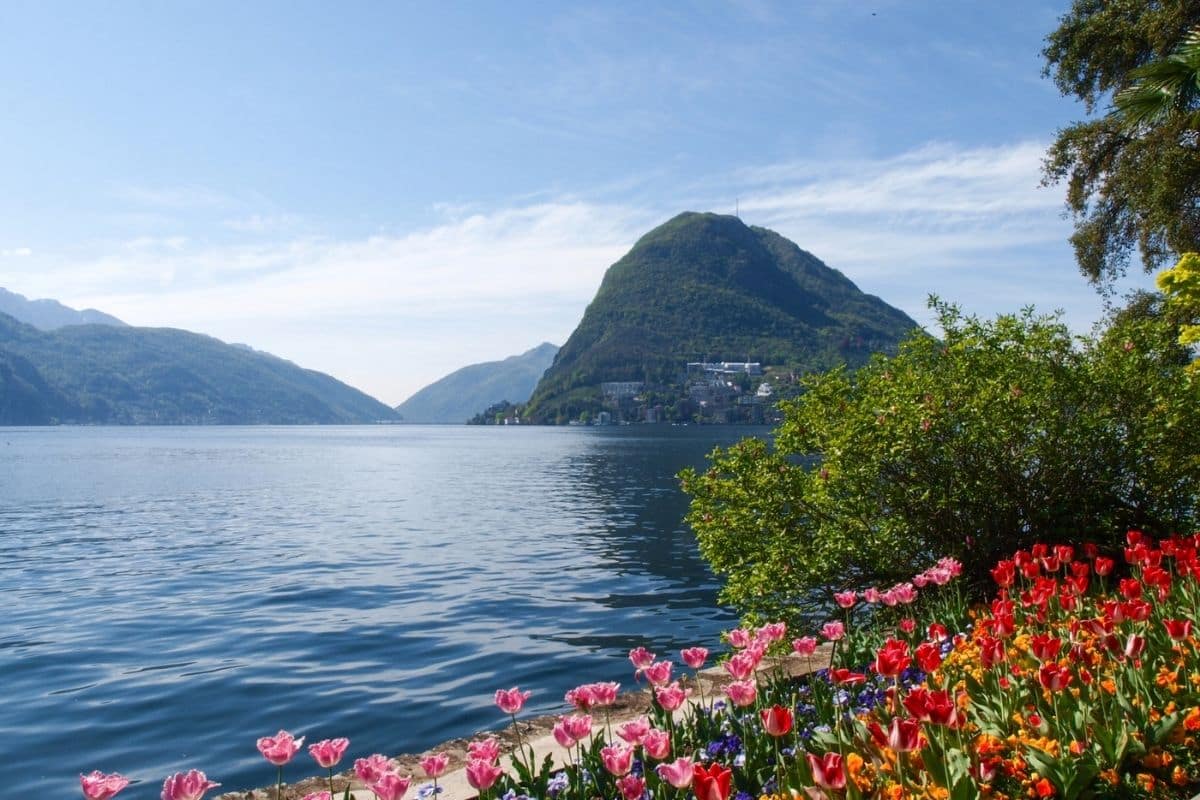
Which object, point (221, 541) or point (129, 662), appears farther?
point (221, 541)

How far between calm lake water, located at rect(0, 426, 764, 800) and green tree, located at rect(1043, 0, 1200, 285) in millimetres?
13315

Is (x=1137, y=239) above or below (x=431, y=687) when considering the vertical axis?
above

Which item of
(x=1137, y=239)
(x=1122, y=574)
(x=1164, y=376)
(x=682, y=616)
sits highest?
(x=1137, y=239)

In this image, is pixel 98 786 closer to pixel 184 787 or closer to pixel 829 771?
pixel 184 787

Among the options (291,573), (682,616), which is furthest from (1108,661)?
(291,573)

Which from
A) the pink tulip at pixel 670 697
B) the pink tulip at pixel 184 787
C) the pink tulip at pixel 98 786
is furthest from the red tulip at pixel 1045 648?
the pink tulip at pixel 98 786

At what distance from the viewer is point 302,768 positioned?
9297 mm

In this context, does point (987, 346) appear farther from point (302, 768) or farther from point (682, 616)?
point (302, 768)

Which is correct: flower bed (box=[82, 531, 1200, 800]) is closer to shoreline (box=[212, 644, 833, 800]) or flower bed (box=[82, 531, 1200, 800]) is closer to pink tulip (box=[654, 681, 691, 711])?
pink tulip (box=[654, 681, 691, 711])

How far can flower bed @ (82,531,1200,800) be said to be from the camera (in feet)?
13.1

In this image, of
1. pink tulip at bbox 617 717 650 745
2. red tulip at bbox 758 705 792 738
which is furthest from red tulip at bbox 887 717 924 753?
pink tulip at bbox 617 717 650 745

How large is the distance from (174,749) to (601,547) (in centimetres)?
1804

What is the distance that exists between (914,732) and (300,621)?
1501 cm

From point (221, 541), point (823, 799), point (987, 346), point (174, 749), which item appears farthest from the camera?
point (221, 541)
